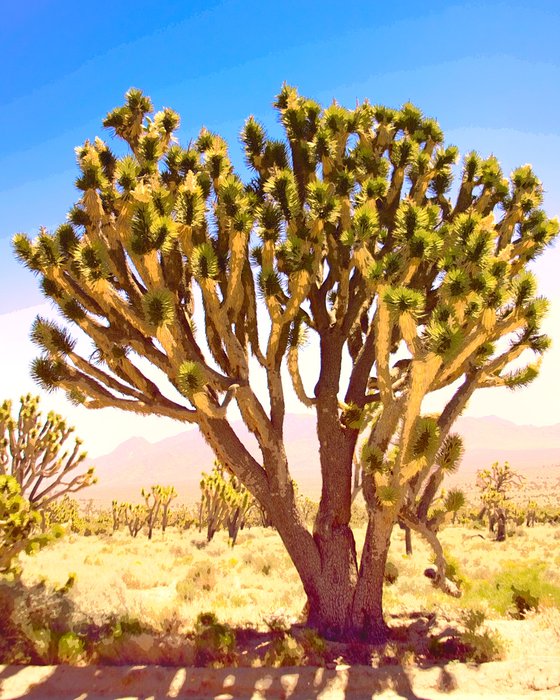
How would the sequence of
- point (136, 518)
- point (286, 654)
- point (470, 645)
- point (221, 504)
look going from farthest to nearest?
point (136, 518)
point (221, 504)
point (470, 645)
point (286, 654)

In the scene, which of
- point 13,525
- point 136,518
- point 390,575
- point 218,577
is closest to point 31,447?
point 13,525

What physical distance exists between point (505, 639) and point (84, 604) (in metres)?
6.23

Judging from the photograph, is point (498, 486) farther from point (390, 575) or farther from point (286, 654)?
point (286, 654)

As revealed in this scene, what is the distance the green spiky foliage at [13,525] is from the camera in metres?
6.80

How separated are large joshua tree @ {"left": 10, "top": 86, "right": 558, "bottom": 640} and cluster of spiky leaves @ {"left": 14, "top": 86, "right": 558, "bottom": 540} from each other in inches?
1.1

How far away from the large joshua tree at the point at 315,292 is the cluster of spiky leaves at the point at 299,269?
0.03 metres

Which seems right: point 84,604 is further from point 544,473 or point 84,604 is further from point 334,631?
point 544,473

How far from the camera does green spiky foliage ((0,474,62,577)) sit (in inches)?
268

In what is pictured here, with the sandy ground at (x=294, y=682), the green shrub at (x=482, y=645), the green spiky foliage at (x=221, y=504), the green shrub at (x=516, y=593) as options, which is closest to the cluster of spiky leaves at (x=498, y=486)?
the green spiky foliage at (x=221, y=504)

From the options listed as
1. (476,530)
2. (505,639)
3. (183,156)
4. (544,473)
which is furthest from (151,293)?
(544,473)

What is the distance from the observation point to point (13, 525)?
22.5 ft

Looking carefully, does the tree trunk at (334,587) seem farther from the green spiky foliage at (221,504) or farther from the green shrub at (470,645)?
the green spiky foliage at (221,504)

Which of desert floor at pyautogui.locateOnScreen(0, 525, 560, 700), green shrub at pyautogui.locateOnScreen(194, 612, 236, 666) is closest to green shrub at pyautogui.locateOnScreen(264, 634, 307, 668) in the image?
desert floor at pyautogui.locateOnScreen(0, 525, 560, 700)

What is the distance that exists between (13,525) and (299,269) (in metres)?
4.96
